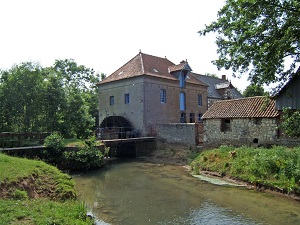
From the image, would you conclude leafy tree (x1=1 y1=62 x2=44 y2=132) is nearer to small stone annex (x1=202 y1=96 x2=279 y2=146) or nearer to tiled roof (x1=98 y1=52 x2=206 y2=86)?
tiled roof (x1=98 y1=52 x2=206 y2=86)

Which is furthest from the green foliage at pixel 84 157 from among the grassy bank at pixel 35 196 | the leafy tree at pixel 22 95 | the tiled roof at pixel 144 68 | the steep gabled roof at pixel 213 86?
the steep gabled roof at pixel 213 86

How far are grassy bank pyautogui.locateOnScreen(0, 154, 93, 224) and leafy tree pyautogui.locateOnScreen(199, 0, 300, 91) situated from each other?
6.28 meters

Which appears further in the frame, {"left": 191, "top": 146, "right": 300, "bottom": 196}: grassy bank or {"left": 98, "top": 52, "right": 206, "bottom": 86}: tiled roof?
{"left": 98, "top": 52, "right": 206, "bottom": 86}: tiled roof

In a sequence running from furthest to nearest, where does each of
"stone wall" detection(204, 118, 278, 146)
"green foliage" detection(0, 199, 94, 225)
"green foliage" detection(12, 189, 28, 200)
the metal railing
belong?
the metal railing
"stone wall" detection(204, 118, 278, 146)
"green foliage" detection(12, 189, 28, 200)
"green foliage" detection(0, 199, 94, 225)

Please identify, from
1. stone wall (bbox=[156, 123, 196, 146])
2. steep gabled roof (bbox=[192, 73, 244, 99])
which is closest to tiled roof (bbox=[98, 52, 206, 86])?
steep gabled roof (bbox=[192, 73, 244, 99])

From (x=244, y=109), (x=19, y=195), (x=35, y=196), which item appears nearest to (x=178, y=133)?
(x=244, y=109)

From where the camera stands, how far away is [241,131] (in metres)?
16.1

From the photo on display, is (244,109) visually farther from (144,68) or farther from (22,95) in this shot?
(22,95)

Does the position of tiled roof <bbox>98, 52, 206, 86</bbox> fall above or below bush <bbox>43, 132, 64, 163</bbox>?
above

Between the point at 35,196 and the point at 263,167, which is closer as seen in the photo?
the point at 35,196

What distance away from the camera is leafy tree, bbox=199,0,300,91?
6.89 metres

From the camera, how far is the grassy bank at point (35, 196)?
557cm

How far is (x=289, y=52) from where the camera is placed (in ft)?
24.7

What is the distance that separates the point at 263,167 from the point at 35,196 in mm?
8946
